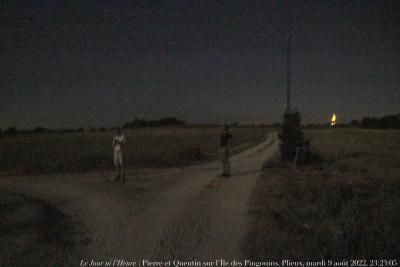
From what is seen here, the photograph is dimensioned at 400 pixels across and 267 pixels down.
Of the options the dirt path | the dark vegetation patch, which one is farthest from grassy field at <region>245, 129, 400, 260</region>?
the dark vegetation patch

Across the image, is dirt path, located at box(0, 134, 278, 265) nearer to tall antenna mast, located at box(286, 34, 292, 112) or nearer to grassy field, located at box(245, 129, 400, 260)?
grassy field, located at box(245, 129, 400, 260)

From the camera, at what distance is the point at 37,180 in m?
14.2

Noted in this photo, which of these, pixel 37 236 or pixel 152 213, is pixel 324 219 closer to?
pixel 152 213

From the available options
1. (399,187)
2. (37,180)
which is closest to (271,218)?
(399,187)

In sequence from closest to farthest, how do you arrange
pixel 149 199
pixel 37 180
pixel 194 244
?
pixel 194 244 → pixel 149 199 → pixel 37 180

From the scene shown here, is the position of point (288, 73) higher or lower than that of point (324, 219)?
higher

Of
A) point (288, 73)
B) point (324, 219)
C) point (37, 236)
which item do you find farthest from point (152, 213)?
point (288, 73)

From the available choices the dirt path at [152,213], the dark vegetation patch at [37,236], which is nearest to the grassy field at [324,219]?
the dirt path at [152,213]

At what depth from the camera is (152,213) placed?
8.33 m

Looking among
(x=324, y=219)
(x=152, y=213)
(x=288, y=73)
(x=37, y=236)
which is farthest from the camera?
(x=288, y=73)

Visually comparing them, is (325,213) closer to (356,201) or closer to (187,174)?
(356,201)

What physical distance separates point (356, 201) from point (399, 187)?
162 inches

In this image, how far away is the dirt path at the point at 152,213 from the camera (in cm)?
595

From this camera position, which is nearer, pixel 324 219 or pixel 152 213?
pixel 324 219
